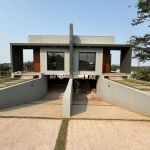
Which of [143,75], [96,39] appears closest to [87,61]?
[96,39]

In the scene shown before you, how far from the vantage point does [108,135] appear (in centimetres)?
371

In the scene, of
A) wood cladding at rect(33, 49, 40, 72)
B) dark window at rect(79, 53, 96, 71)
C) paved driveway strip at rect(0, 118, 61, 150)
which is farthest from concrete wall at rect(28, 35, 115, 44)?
paved driveway strip at rect(0, 118, 61, 150)

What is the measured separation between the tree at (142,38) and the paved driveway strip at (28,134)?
18872 millimetres

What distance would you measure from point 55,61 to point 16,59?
5.13m

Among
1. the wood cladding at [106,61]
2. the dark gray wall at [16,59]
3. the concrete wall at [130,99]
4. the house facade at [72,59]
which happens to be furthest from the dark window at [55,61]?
the concrete wall at [130,99]

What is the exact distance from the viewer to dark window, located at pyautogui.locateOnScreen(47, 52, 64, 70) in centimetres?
Answer: 1445

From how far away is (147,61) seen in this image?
1862 cm

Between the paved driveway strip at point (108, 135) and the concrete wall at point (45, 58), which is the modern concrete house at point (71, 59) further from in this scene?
the paved driveway strip at point (108, 135)

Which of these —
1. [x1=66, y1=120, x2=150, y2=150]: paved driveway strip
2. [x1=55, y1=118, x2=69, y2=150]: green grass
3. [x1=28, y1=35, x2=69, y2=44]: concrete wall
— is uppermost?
[x1=28, y1=35, x2=69, y2=44]: concrete wall

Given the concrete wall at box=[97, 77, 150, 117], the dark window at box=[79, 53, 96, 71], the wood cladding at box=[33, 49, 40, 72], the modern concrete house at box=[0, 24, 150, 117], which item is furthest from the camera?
the wood cladding at box=[33, 49, 40, 72]

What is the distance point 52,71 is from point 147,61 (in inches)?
615

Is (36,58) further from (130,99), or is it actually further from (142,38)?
(142,38)

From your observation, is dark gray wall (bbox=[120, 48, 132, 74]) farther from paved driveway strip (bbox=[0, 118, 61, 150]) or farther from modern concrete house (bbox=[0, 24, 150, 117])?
paved driveway strip (bbox=[0, 118, 61, 150])

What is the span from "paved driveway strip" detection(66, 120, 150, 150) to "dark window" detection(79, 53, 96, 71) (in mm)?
10375
